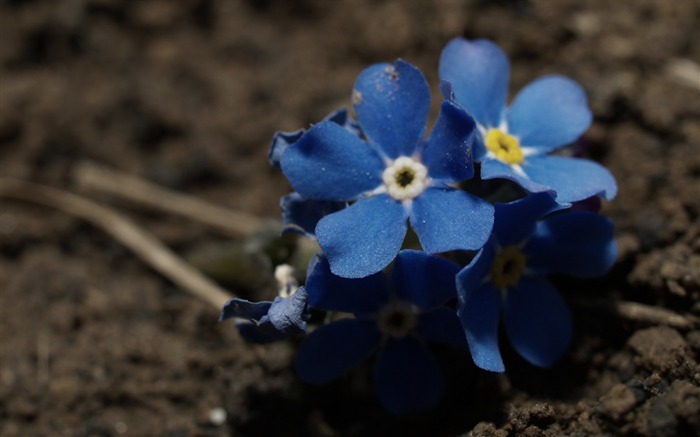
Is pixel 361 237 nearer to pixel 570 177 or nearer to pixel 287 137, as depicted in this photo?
pixel 287 137

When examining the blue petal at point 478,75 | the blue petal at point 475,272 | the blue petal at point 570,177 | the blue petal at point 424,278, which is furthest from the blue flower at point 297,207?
the blue petal at point 570,177

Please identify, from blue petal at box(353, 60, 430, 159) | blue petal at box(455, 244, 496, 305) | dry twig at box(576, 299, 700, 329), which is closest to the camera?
blue petal at box(455, 244, 496, 305)

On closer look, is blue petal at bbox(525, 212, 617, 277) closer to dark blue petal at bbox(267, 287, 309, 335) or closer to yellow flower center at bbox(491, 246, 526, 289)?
yellow flower center at bbox(491, 246, 526, 289)

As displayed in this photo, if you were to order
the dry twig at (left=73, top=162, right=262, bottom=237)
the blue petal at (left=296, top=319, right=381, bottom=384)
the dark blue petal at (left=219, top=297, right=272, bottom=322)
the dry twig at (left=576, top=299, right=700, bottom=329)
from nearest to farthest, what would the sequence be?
the dark blue petal at (left=219, top=297, right=272, bottom=322) → the blue petal at (left=296, top=319, right=381, bottom=384) → the dry twig at (left=576, top=299, right=700, bottom=329) → the dry twig at (left=73, top=162, right=262, bottom=237)

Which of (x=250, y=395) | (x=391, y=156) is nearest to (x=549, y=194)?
(x=391, y=156)

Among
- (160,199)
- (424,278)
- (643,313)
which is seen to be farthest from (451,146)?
(160,199)

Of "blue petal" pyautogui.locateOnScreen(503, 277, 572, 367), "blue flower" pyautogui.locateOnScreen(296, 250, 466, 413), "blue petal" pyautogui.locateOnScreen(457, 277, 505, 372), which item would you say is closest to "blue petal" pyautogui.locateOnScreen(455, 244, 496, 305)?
"blue petal" pyautogui.locateOnScreen(457, 277, 505, 372)

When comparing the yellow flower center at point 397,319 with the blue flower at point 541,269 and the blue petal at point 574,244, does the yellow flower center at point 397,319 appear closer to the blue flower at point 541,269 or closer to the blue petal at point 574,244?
the blue flower at point 541,269
